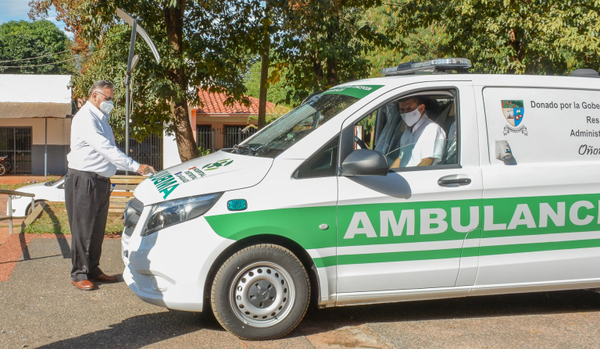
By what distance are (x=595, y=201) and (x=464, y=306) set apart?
1.42 metres

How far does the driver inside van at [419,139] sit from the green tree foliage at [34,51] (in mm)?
51301

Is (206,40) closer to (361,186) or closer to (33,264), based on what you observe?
(33,264)

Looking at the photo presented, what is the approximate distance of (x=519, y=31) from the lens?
14227 millimetres

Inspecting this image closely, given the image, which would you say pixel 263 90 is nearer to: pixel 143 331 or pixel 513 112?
pixel 513 112

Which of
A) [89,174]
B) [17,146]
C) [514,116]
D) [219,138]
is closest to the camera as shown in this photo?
[514,116]

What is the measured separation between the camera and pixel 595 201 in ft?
15.5

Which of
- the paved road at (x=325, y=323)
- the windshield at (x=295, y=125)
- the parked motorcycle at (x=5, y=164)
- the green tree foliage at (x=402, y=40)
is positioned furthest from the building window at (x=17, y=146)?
the windshield at (x=295, y=125)

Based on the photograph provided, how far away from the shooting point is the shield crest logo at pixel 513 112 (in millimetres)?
4707

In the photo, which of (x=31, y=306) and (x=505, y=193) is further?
(x=31, y=306)

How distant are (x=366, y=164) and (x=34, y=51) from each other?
56.6m

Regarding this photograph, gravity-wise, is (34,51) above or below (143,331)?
above

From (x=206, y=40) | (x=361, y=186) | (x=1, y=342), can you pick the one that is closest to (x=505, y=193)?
(x=361, y=186)

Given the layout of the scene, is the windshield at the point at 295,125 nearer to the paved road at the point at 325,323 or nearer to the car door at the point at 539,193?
the car door at the point at 539,193

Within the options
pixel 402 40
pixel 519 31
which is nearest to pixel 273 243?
pixel 519 31
